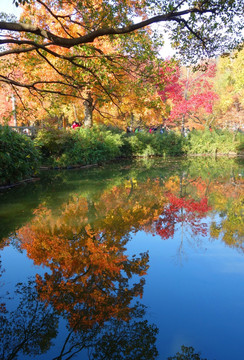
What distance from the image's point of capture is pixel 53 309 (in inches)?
118

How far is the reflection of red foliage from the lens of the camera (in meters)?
5.45

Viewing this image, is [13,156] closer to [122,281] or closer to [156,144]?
[122,281]

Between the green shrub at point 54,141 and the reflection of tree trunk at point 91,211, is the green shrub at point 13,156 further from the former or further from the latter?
the green shrub at point 54,141

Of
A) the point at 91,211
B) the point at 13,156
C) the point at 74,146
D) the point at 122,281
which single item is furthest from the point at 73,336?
the point at 74,146

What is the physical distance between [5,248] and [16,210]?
2328 millimetres

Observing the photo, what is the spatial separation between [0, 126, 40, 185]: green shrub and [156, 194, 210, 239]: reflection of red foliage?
5.35 metres

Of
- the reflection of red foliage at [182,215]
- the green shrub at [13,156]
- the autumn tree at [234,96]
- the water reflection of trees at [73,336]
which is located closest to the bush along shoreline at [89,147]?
the green shrub at [13,156]

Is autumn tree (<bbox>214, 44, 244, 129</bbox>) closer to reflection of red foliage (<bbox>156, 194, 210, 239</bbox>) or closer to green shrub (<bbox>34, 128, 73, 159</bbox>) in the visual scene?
green shrub (<bbox>34, 128, 73, 159</bbox>)

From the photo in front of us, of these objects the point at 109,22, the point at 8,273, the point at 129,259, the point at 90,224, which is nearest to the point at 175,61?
the point at 109,22

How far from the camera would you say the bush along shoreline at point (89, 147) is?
10.1m

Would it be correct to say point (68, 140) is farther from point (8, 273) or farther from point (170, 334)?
point (170, 334)

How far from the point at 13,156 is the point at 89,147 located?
6974mm

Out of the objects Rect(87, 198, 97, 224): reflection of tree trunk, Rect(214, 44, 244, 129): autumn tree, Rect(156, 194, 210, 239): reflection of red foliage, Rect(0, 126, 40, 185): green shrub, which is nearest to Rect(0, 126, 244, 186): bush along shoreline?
Rect(0, 126, 40, 185): green shrub

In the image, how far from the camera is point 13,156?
9797 millimetres
